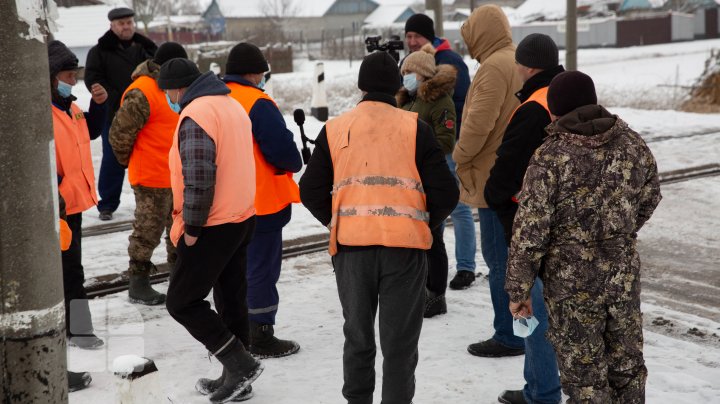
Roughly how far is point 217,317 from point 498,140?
79.0 inches

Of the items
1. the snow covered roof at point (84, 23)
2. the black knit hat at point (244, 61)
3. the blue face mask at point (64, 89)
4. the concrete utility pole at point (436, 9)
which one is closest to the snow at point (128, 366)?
the black knit hat at point (244, 61)

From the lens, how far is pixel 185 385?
4.70m

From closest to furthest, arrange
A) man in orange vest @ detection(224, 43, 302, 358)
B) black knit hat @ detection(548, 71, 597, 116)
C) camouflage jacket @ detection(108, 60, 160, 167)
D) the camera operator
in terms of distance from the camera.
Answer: black knit hat @ detection(548, 71, 597, 116), man in orange vest @ detection(224, 43, 302, 358), camouflage jacket @ detection(108, 60, 160, 167), the camera operator

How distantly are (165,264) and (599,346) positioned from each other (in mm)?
4642

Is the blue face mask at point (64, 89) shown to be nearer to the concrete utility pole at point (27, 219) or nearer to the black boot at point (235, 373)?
the black boot at point (235, 373)

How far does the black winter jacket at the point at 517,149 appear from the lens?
402 centimetres

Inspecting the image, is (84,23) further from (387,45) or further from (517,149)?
(517,149)

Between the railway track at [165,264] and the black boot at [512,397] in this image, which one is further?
the railway track at [165,264]

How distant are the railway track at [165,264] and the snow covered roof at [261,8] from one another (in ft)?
238

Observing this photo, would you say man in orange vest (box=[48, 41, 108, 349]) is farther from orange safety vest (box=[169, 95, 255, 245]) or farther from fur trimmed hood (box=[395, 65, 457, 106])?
fur trimmed hood (box=[395, 65, 457, 106])

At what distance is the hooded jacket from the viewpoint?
223 inches

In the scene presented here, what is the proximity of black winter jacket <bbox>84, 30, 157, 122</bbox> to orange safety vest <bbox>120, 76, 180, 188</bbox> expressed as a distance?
2.81 meters

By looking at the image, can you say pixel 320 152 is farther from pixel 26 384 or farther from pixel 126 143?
pixel 126 143

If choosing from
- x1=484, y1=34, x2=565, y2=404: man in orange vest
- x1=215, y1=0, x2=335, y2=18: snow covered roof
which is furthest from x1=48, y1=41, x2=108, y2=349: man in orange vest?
x1=215, y1=0, x2=335, y2=18: snow covered roof
